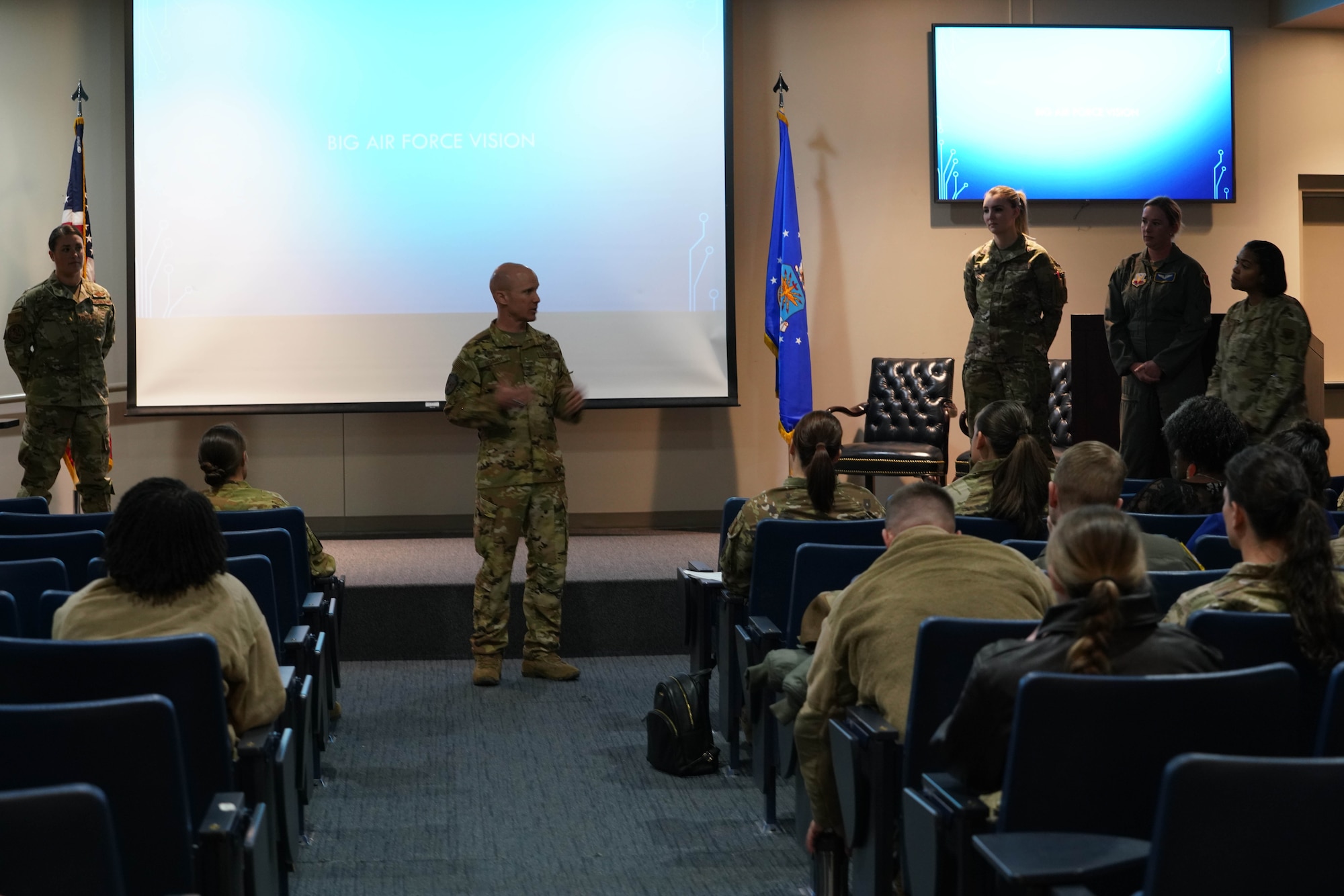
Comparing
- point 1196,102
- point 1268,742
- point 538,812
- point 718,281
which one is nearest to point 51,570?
point 538,812

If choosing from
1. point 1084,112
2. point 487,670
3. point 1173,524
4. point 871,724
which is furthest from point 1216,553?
point 1084,112

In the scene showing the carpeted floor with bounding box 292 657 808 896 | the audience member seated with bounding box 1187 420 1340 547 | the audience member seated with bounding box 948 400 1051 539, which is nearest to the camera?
the carpeted floor with bounding box 292 657 808 896

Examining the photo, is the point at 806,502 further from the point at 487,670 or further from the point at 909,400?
the point at 909,400

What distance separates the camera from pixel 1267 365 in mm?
5473

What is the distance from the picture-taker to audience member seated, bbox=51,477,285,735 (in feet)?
7.54

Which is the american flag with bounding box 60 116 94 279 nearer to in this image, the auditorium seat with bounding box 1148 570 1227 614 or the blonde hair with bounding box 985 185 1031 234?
the blonde hair with bounding box 985 185 1031 234

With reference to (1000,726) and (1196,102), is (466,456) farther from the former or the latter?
(1000,726)

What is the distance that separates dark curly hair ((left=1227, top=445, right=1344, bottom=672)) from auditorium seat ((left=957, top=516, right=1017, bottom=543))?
1195 millimetres

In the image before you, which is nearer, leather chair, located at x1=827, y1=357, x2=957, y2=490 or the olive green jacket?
the olive green jacket

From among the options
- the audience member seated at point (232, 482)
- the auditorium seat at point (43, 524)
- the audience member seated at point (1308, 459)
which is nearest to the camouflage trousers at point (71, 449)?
the auditorium seat at point (43, 524)

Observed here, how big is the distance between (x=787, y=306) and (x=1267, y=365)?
268 cm

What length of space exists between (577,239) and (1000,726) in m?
5.81

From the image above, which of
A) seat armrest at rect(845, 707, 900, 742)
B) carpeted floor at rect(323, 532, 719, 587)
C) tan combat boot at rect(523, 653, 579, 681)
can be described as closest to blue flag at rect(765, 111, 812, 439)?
carpeted floor at rect(323, 532, 719, 587)

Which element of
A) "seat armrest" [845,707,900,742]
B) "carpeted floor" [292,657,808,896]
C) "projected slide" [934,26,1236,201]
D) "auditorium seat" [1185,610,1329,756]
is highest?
"projected slide" [934,26,1236,201]
